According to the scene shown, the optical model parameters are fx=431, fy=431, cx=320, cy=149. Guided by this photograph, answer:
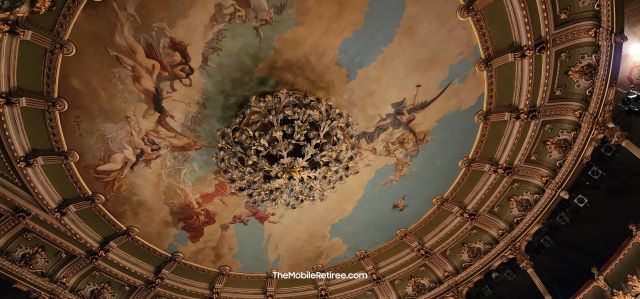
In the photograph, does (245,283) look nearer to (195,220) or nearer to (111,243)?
(195,220)

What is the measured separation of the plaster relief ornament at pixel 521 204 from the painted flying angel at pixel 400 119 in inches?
102

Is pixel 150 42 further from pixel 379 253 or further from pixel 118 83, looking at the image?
pixel 379 253

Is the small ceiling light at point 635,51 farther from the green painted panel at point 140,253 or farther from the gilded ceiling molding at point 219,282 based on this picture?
the green painted panel at point 140,253

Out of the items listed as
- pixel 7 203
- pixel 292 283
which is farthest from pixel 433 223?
pixel 7 203

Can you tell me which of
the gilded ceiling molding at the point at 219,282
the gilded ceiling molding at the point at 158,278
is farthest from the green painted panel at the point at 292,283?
the gilded ceiling molding at the point at 158,278

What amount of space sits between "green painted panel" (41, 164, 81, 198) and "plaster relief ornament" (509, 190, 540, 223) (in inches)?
376

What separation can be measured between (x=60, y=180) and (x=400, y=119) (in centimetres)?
716

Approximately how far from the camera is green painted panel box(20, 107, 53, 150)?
7.84m

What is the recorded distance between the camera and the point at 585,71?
8.01m

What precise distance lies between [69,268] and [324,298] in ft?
19.5

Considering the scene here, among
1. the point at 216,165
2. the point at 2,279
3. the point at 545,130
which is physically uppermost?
the point at 216,165

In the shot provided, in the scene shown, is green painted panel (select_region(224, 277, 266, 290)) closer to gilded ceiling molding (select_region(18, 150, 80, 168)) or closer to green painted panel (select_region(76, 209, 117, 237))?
green painted panel (select_region(76, 209, 117, 237))

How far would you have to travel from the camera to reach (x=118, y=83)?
26.8 ft

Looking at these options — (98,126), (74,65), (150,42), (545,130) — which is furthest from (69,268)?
(545,130)
